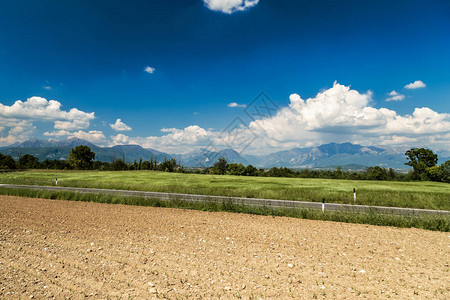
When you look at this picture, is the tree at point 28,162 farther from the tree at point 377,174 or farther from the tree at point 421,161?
the tree at point 421,161

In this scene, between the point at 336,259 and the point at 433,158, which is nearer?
the point at 336,259

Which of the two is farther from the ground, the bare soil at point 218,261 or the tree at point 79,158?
the tree at point 79,158

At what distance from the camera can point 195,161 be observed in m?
21.6

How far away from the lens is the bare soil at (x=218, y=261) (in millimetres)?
5703

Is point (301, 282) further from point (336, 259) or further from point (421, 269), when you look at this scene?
point (421, 269)

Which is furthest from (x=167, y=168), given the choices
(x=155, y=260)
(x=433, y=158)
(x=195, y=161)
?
(x=155, y=260)

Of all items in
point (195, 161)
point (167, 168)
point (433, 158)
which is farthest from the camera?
point (167, 168)

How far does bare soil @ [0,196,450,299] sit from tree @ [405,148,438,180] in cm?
7030

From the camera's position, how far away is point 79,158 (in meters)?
97.2

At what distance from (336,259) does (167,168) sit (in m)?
96.3

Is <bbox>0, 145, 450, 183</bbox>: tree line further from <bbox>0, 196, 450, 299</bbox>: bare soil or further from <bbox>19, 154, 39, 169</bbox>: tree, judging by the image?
<bbox>0, 196, 450, 299</bbox>: bare soil

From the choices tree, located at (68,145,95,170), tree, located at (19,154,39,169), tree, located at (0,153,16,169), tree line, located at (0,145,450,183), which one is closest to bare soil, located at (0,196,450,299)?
tree line, located at (0,145,450,183)

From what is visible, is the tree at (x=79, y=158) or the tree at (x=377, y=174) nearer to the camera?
the tree at (x=377, y=174)

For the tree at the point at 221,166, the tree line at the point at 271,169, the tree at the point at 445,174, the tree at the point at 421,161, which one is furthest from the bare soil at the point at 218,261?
the tree at the point at 221,166
